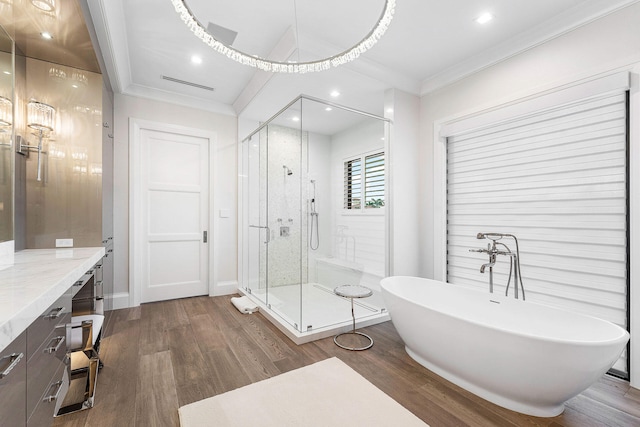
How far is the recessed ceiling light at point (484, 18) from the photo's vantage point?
230 cm

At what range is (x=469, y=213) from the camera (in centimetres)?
304

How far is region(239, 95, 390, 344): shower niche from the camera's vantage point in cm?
289

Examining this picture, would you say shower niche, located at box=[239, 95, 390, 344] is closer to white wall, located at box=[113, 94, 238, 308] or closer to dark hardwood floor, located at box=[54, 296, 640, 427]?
dark hardwood floor, located at box=[54, 296, 640, 427]

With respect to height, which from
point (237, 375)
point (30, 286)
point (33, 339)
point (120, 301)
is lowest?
point (237, 375)

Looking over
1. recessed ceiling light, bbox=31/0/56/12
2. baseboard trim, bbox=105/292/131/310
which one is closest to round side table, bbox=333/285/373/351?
baseboard trim, bbox=105/292/131/310

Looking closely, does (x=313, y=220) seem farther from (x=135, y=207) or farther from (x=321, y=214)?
(x=135, y=207)

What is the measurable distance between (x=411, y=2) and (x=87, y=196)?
3.20 m

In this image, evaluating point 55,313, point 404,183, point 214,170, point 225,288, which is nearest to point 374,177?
point 404,183

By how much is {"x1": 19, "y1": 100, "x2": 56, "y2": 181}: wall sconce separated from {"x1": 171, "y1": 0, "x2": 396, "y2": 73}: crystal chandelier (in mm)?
1515

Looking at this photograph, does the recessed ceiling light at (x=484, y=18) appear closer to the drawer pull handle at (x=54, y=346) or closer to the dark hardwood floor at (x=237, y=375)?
the dark hardwood floor at (x=237, y=375)

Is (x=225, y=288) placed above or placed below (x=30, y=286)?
below

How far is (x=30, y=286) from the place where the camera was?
3.65 feet

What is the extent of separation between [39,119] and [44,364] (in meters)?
2.22

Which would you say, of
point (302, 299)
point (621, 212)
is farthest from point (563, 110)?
point (302, 299)
